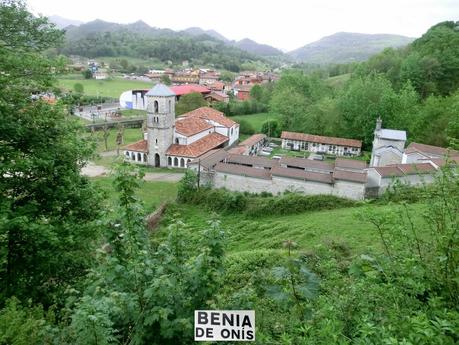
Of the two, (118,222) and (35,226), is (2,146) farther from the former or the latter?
(118,222)

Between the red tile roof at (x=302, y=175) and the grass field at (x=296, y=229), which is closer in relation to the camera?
the grass field at (x=296, y=229)

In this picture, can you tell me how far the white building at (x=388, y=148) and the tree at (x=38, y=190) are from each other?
30.4m

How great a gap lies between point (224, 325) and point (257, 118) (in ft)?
201

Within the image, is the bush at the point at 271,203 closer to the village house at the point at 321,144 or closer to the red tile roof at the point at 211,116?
the village house at the point at 321,144

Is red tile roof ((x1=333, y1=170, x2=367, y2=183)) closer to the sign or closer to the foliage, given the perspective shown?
the foliage

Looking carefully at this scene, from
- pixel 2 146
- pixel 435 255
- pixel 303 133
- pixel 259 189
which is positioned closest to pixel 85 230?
pixel 2 146

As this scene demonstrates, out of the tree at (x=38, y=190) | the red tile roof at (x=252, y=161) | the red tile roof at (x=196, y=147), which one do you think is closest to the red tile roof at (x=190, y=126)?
the red tile roof at (x=196, y=147)

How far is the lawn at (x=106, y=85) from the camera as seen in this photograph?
86375 mm

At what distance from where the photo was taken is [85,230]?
30.9ft

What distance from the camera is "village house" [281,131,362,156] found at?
141 ft

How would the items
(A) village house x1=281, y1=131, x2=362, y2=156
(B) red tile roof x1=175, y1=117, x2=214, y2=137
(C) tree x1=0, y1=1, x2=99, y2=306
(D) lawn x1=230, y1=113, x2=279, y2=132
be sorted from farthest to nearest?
(D) lawn x1=230, y1=113, x2=279, y2=132
(A) village house x1=281, y1=131, x2=362, y2=156
(B) red tile roof x1=175, y1=117, x2=214, y2=137
(C) tree x1=0, y1=1, x2=99, y2=306

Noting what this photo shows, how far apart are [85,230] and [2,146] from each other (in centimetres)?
283

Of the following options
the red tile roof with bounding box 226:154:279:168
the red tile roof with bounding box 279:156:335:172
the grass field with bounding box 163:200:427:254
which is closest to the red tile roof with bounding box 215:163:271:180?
the red tile roof with bounding box 226:154:279:168

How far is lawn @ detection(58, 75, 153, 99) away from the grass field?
2677 inches
